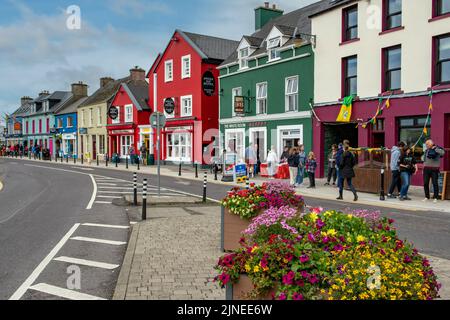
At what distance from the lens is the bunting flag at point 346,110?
2156 centimetres

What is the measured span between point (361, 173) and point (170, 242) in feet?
38.1

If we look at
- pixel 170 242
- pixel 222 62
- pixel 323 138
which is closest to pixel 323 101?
pixel 323 138

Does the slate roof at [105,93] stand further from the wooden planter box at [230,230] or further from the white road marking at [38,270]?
the wooden planter box at [230,230]

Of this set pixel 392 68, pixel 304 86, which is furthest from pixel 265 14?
pixel 392 68

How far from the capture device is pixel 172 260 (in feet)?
23.0

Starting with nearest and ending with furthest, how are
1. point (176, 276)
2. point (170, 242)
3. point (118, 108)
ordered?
1. point (176, 276)
2. point (170, 242)
3. point (118, 108)

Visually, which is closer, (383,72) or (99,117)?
(383,72)

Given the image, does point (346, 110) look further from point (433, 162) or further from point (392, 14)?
point (433, 162)

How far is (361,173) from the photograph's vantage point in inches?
708

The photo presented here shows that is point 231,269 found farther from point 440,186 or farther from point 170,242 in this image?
point 440,186

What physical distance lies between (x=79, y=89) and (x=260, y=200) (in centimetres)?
5990

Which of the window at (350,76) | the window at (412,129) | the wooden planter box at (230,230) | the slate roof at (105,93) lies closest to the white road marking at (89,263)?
the wooden planter box at (230,230)

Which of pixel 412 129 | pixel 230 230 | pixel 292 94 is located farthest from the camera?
pixel 292 94

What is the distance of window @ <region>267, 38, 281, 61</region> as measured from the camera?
26625 mm
